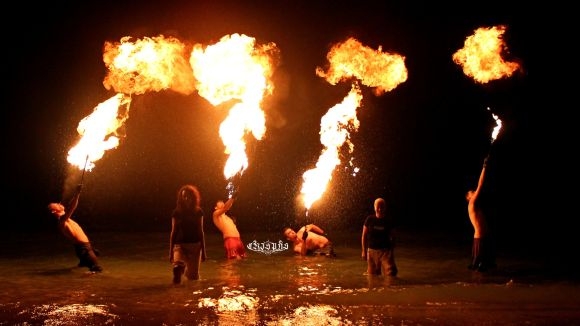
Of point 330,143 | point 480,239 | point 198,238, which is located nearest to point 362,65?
point 330,143

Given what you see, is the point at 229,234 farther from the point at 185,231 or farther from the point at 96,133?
the point at 185,231

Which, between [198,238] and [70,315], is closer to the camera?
[70,315]

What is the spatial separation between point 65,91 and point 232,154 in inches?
735

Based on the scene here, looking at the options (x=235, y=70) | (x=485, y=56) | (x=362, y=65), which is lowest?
(x=235, y=70)

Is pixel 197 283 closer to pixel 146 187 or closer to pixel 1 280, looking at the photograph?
pixel 1 280

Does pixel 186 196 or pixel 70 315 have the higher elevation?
pixel 186 196

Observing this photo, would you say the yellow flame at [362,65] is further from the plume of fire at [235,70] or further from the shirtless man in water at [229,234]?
the shirtless man in water at [229,234]

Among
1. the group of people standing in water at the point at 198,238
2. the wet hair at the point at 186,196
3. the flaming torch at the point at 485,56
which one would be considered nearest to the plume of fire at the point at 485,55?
the flaming torch at the point at 485,56

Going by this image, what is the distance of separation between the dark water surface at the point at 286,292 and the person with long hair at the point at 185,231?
0.50 metres

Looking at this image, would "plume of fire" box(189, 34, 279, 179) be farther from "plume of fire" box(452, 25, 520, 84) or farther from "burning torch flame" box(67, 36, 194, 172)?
"plume of fire" box(452, 25, 520, 84)

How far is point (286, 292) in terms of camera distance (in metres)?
10.3

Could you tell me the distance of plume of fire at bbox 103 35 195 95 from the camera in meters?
15.9

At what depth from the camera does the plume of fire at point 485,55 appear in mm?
16141

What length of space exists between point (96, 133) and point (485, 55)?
1005 centimetres
